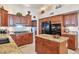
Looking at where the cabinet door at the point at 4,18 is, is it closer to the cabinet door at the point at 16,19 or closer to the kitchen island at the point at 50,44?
the cabinet door at the point at 16,19

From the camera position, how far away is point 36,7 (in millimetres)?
1832

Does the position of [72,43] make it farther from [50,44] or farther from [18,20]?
[18,20]

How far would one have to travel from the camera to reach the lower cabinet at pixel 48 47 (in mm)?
1724

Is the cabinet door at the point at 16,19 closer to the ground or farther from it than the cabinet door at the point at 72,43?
farther from it

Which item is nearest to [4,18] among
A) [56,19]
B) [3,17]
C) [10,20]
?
[3,17]

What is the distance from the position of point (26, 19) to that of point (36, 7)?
1.01 feet

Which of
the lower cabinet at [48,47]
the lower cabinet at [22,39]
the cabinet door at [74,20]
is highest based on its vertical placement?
the cabinet door at [74,20]

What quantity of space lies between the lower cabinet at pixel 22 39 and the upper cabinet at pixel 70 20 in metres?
0.71

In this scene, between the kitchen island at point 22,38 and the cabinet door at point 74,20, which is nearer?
the cabinet door at point 74,20

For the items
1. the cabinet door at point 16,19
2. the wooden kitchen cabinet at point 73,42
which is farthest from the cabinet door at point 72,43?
the cabinet door at point 16,19

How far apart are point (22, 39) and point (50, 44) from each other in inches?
21.2

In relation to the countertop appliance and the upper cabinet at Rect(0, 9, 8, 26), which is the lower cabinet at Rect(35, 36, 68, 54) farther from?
the upper cabinet at Rect(0, 9, 8, 26)
